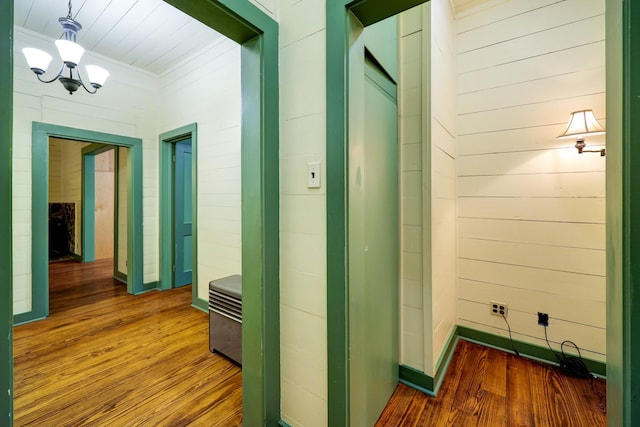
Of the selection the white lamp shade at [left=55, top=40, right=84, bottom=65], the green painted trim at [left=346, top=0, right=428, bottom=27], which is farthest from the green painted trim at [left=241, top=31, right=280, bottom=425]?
the white lamp shade at [left=55, top=40, right=84, bottom=65]

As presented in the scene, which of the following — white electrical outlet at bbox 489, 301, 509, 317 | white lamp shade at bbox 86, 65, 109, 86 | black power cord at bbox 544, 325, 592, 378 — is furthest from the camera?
white lamp shade at bbox 86, 65, 109, 86

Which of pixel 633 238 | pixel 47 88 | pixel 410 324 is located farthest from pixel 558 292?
pixel 47 88

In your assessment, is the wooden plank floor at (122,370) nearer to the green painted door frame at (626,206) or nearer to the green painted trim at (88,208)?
the green painted door frame at (626,206)

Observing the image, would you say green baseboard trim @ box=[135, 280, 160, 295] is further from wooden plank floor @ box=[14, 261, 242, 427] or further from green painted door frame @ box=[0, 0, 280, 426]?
green painted door frame @ box=[0, 0, 280, 426]

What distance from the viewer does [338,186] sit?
1155mm

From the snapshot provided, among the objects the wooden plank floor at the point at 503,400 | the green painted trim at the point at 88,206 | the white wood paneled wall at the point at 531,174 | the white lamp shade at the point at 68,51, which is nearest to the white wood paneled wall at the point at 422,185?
the wooden plank floor at the point at 503,400

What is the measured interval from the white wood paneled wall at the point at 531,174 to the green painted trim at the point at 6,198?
2688 mm

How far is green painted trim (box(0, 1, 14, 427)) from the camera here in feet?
2.24

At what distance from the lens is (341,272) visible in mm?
1158

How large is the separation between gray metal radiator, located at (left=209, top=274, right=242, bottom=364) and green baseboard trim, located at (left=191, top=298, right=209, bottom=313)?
944 millimetres

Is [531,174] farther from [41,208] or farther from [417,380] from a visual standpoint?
[41,208]

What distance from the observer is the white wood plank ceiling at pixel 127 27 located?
2.45 m

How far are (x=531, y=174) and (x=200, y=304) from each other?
3.54 m

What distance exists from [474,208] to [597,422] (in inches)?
59.2
